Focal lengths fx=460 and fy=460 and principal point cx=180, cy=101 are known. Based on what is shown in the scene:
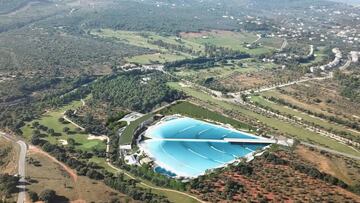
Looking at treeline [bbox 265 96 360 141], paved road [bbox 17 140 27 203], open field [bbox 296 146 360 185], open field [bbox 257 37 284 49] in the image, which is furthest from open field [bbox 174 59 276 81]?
paved road [bbox 17 140 27 203]

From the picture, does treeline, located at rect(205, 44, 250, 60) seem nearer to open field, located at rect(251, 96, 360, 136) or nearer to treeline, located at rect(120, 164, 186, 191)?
open field, located at rect(251, 96, 360, 136)

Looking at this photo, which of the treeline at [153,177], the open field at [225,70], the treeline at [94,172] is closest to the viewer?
the treeline at [94,172]

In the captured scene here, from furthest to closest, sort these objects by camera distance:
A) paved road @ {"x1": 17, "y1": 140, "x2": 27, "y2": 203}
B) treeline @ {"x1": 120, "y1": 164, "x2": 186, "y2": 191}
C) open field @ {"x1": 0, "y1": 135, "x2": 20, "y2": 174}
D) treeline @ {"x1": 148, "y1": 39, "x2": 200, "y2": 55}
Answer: treeline @ {"x1": 148, "y1": 39, "x2": 200, "y2": 55} < open field @ {"x1": 0, "y1": 135, "x2": 20, "y2": 174} < treeline @ {"x1": 120, "y1": 164, "x2": 186, "y2": 191} < paved road @ {"x1": 17, "y1": 140, "x2": 27, "y2": 203}

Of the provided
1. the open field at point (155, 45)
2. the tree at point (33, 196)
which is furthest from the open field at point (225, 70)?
the tree at point (33, 196)

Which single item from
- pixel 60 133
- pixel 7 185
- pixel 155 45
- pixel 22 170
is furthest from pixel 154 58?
pixel 7 185

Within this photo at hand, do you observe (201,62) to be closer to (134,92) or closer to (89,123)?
(134,92)

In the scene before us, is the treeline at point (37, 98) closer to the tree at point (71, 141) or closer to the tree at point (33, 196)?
the tree at point (71, 141)
